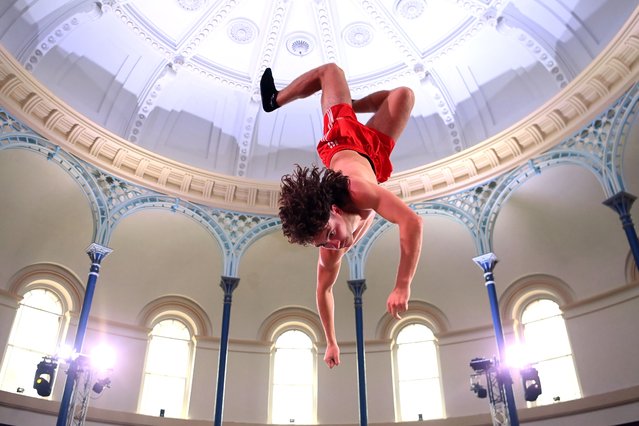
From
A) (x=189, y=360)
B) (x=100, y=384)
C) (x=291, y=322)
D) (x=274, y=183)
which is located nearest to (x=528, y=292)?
(x=291, y=322)

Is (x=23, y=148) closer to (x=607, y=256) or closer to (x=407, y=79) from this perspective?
(x=407, y=79)

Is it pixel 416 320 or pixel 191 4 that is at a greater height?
pixel 191 4

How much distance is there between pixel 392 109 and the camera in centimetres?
401

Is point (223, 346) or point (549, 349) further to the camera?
point (549, 349)

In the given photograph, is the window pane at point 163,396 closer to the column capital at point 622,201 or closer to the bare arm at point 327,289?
the column capital at point 622,201

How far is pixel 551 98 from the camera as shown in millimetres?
10961

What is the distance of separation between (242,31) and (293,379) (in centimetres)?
758

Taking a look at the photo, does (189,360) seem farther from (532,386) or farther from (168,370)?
(532,386)

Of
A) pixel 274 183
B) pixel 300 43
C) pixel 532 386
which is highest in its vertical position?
pixel 300 43

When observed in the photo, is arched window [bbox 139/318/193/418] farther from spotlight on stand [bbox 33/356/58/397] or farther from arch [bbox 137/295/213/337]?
spotlight on stand [bbox 33/356/58/397]

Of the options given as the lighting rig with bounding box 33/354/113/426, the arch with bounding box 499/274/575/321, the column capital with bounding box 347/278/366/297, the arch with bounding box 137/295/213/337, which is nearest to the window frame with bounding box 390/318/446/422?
the column capital with bounding box 347/278/366/297

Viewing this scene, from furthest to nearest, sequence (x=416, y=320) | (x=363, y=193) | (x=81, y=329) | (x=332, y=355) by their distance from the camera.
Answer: (x=416, y=320) < (x=81, y=329) < (x=332, y=355) < (x=363, y=193)

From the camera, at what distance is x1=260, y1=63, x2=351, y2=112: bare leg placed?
4.05 meters

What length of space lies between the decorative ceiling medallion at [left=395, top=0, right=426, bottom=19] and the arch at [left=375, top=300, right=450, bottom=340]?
6093 mm
